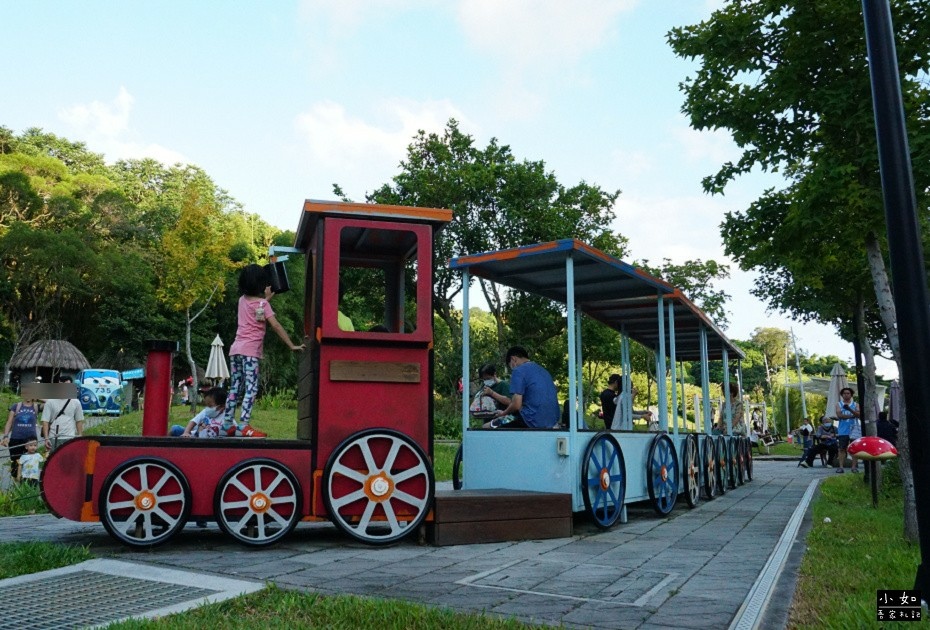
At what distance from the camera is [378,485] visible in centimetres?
645

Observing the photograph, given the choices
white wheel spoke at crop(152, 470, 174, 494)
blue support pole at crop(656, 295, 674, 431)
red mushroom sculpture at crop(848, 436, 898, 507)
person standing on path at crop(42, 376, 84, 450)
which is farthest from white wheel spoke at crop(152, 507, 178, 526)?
red mushroom sculpture at crop(848, 436, 898, 507)

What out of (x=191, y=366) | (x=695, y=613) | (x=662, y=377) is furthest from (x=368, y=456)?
(x=191, y=366)

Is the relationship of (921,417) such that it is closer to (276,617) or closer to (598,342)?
(276,617)

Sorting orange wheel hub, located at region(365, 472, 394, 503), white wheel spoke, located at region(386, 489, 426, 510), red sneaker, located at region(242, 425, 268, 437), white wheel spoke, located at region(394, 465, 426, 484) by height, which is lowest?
white wheel spoke, located at region(386, 489, 426, 510)

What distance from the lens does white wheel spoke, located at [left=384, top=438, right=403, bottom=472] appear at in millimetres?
6492

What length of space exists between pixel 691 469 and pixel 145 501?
21.6 ft

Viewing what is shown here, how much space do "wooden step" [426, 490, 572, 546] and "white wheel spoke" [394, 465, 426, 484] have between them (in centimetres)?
29

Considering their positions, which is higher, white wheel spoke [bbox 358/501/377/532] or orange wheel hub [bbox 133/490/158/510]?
orange wheel hub [bbox 133/490/158/510]

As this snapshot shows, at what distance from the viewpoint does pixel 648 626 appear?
3.80 meters

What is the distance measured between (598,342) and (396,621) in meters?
22.1

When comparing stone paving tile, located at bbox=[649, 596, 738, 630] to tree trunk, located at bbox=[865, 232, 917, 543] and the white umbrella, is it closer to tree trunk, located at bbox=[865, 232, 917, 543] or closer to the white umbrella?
tree trunk, located at bbox=[865, 232, 917, 543]

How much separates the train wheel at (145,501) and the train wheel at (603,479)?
3.42 m

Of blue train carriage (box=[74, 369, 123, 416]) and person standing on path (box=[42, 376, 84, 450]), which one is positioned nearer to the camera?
person standing on path (box=[42, 376, 84, 450])

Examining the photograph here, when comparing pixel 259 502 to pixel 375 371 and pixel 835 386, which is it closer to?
pixel 375 371
